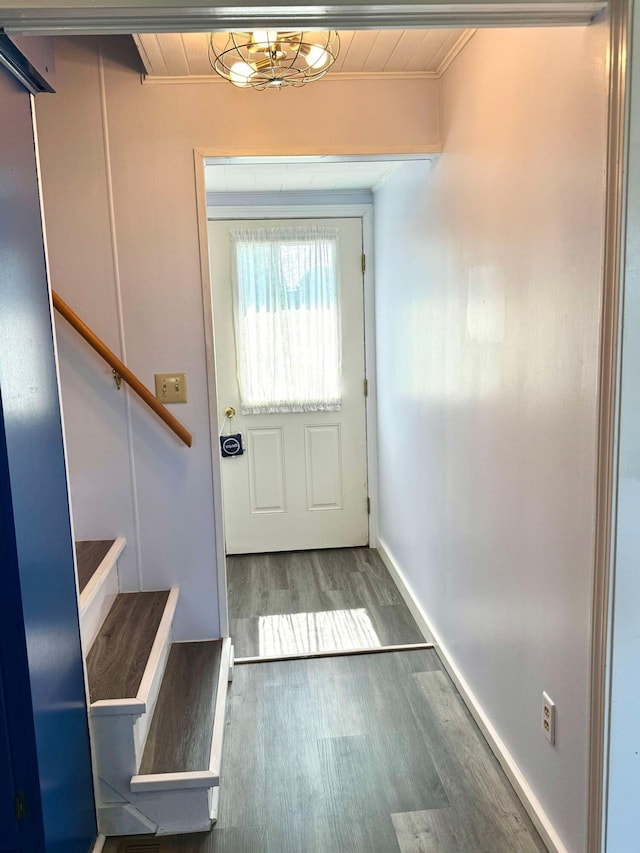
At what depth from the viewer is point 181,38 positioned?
1909mm

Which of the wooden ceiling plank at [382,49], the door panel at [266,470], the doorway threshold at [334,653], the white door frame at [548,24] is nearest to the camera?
the white door frame at [548,24]

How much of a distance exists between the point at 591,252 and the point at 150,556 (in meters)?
1.85

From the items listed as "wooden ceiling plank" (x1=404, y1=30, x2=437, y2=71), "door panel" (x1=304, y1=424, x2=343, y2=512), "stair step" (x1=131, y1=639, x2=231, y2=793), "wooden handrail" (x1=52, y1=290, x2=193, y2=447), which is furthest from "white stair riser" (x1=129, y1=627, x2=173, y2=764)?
"wooden ceiling plank" (x1=404, y1=30, x2=437, y2=71)

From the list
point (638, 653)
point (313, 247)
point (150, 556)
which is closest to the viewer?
point (638, 653)

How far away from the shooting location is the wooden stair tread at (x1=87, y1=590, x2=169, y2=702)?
1.81 meters

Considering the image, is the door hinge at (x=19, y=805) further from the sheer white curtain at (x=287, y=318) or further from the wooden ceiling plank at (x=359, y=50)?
the sheer white curtain at (x=287, y=318)

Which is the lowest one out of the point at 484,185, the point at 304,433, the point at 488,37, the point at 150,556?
the point at 150,556

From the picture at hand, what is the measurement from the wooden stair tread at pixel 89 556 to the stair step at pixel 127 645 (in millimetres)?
211

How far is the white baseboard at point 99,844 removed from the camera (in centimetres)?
169

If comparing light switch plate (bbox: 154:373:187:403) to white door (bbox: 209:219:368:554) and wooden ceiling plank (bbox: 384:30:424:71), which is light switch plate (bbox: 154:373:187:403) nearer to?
wooden ceiling plank (bbox: 384:30:424:71)

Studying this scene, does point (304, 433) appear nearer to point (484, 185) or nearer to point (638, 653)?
point (484, 185)

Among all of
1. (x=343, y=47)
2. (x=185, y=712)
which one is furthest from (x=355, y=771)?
(x=343, y=47)

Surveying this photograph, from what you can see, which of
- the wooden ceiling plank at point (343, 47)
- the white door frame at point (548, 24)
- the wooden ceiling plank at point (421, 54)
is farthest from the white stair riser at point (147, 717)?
the wooden ceiling plank at point (421, 54)

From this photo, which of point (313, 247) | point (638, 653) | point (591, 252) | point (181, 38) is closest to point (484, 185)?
point (591, 252)
